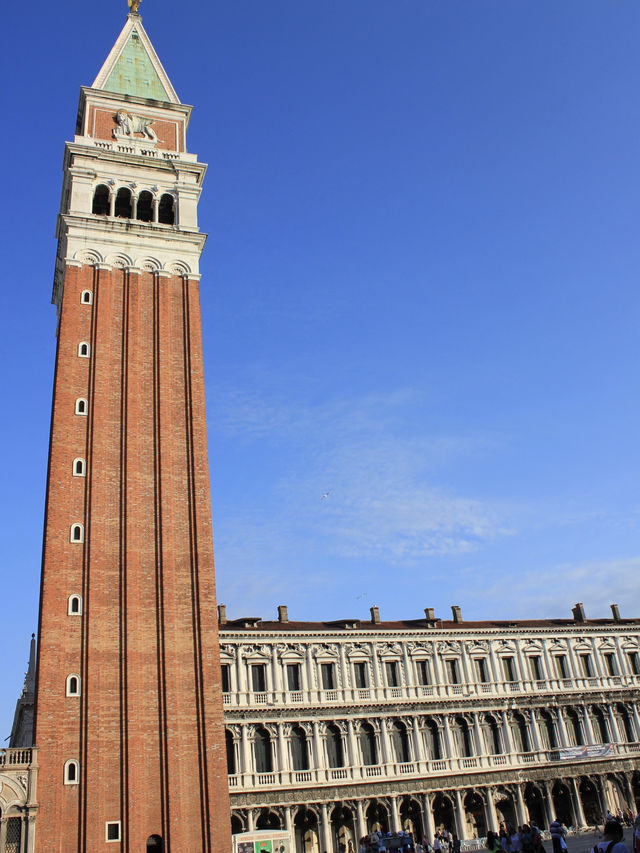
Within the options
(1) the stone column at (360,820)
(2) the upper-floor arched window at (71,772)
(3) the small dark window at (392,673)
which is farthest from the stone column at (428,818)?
(2) the upper-floor arched window at (71,772)

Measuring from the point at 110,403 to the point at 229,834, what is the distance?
779 inches

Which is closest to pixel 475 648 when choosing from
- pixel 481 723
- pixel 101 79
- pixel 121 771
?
pixel 481 723

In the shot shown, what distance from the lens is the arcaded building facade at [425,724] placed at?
137 feet

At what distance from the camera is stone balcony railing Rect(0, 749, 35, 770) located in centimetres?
2777

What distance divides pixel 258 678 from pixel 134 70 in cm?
3864

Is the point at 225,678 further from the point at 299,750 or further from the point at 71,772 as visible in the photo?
the point at 71,772

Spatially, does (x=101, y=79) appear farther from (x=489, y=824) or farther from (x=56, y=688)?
(x=489, y=824)

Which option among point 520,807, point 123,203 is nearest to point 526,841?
point 520,807

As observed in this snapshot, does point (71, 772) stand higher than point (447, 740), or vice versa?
point (447, 740)

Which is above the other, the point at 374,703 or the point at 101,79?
the point at 101,79

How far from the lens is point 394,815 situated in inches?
1672

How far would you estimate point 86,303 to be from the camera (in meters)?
39.4

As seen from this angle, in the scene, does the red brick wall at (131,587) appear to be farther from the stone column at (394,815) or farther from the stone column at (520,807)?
the stone column at (520,807)

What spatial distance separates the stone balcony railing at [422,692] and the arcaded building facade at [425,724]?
8 cm
